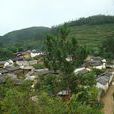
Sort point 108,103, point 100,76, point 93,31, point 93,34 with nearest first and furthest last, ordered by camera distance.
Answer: point 108,103
point 100,76
point 93,34
point 93,31

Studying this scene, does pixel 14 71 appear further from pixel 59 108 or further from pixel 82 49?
pixel 59 108

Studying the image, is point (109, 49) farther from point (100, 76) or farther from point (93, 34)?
point (93, 34)

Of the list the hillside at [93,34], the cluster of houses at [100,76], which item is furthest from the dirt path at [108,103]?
the hillside at [93,34]

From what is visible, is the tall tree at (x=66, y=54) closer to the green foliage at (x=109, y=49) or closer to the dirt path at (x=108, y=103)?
the dirt path at (x=108, y=103)

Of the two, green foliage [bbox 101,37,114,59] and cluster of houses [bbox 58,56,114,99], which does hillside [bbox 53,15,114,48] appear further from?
cluster of houses [bbox 58,56,114,99]

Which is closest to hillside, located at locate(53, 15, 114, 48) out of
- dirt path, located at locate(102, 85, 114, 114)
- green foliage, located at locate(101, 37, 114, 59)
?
green foliage, located at locate(101, 37, 114, 59)

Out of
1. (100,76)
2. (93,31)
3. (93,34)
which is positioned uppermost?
(100,76)

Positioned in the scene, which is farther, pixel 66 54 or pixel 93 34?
pixel 93 34

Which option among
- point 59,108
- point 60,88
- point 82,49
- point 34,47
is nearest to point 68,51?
point 82,49

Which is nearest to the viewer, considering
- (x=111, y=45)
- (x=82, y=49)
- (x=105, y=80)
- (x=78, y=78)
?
(x=78, y=78)

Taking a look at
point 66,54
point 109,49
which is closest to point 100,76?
point 66,54

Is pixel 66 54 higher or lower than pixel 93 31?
higher
